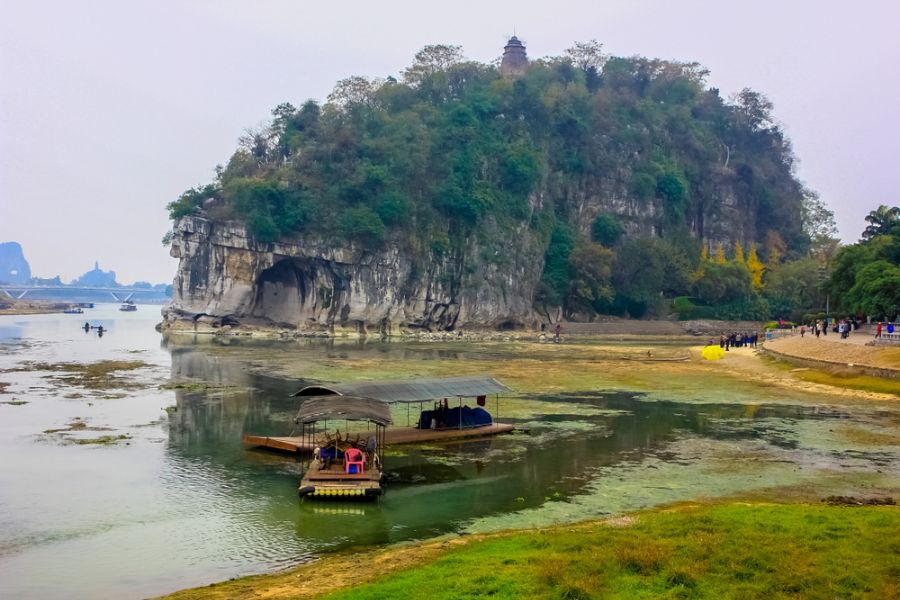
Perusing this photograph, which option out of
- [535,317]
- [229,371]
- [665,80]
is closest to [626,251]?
[535,317]

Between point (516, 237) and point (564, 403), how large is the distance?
67088 millimetres

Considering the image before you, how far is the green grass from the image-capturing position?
35.5 feet

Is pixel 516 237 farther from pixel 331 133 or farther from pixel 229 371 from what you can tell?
pixel 229 371

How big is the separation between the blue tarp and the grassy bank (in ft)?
40.5

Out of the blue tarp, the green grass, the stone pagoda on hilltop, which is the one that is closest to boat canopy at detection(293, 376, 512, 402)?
the blue tarp

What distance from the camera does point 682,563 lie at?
11.7 meters

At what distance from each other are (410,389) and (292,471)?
219 inches

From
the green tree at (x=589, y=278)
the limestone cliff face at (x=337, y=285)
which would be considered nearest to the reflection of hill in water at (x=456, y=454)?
the limestone cliff face at (x=337, y=285)

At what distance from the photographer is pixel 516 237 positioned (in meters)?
102

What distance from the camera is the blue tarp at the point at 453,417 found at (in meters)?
27.8

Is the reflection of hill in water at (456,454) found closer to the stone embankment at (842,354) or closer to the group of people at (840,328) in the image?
the stone embankment at (842,354)

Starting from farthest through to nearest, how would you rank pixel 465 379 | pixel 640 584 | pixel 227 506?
pixel 465 379 → pixel 227 506 → pixel 640 584

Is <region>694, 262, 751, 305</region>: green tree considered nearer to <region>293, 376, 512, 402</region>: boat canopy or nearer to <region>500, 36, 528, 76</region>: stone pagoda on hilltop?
<region>500, 36, 528, 76</region>: stone pagoda on hilltop

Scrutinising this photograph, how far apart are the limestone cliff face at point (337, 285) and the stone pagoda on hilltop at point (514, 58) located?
A: 35.6m
